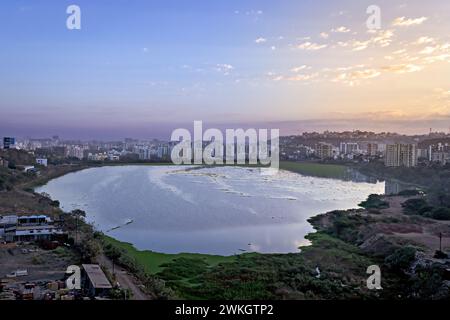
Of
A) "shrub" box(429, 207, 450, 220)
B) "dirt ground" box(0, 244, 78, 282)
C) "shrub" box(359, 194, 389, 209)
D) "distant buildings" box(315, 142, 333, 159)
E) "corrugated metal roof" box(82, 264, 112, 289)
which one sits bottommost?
"shrub" box(359, 194, 389, 209)

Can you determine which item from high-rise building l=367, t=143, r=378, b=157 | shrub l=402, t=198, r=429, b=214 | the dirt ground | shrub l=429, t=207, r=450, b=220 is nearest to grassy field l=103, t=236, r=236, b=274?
the dirt ground

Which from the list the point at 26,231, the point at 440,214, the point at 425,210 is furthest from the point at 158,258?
the point at 425,210

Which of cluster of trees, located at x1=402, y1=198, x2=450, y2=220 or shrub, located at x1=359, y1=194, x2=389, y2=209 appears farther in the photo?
shrub, located at x1=359, y1=194, x2=389, y2=209

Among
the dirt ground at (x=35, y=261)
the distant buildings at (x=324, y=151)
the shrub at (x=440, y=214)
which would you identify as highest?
the distant buildings at (x=324, y=151)

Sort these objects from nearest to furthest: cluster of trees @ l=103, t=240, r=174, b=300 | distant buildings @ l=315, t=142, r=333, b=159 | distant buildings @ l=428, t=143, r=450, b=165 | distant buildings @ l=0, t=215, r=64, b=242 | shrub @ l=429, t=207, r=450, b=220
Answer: cluster of trees @ l=103, t=240, r=174, b=300 → distant buildings @ l=0, t=215, r=64, b=242 → shrub @ l=429, t=207, r=450, b=220 → distant buildings @ l=428, t=143, r=450, b=165 → distant buildings @ l=315, t=142, r=333, b=159

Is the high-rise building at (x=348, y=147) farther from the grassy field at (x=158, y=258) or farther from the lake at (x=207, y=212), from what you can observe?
the grassy field at (x=158, y=258)

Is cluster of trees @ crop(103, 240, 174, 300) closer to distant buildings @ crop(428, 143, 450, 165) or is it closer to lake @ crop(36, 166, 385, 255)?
lake @ crop(36, 166, 385, 255)

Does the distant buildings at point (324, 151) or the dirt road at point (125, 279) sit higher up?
the distant buildings at point (324, 151)

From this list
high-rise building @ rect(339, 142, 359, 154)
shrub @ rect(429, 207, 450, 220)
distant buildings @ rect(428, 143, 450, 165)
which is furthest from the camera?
high-rise building @ rect(339, 142, 359, 154)

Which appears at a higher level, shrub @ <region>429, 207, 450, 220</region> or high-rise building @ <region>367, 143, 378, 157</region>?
high-rise building @ <region>367, 143, 378, 157</region>

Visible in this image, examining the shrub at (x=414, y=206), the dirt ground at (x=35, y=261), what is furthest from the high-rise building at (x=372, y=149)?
the dirt ground at (x=35, y=261)
